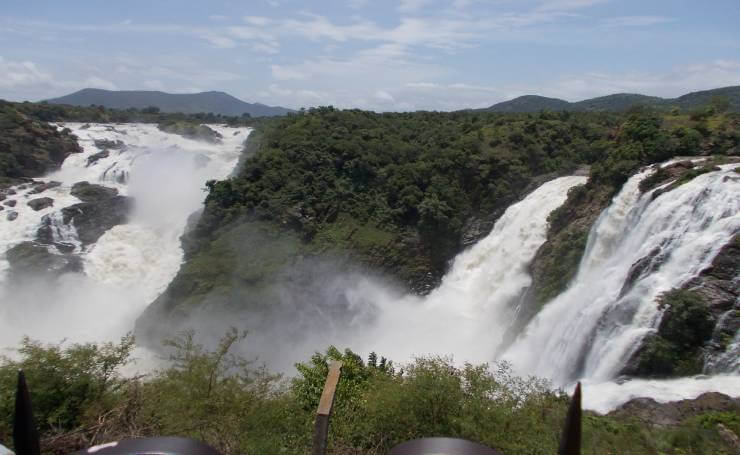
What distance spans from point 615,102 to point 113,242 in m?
63.7

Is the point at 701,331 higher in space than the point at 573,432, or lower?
lower

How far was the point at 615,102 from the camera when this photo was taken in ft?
245

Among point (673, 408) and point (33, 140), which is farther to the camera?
point (33, 140)

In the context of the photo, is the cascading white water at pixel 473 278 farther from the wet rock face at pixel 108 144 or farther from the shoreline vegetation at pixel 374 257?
the shoreline vegetation at pixel 374 257

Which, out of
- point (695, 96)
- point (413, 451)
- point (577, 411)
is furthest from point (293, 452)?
point (695, 96)

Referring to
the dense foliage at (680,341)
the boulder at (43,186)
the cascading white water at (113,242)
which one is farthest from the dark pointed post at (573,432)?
the boulder at (43,186)

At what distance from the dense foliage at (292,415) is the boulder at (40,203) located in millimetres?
30954

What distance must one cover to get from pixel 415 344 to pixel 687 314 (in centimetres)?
1370

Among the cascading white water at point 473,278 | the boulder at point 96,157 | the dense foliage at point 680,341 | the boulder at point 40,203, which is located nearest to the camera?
the dense foliage at point 680,341

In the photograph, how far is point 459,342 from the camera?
24406 millimetres

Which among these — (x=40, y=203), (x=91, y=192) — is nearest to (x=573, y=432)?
(x=40, y=203)

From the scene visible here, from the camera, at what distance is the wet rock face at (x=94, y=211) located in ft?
124

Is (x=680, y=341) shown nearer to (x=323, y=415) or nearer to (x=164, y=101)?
(x=323, y=415)

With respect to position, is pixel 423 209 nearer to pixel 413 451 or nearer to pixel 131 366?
pixel 131 366
